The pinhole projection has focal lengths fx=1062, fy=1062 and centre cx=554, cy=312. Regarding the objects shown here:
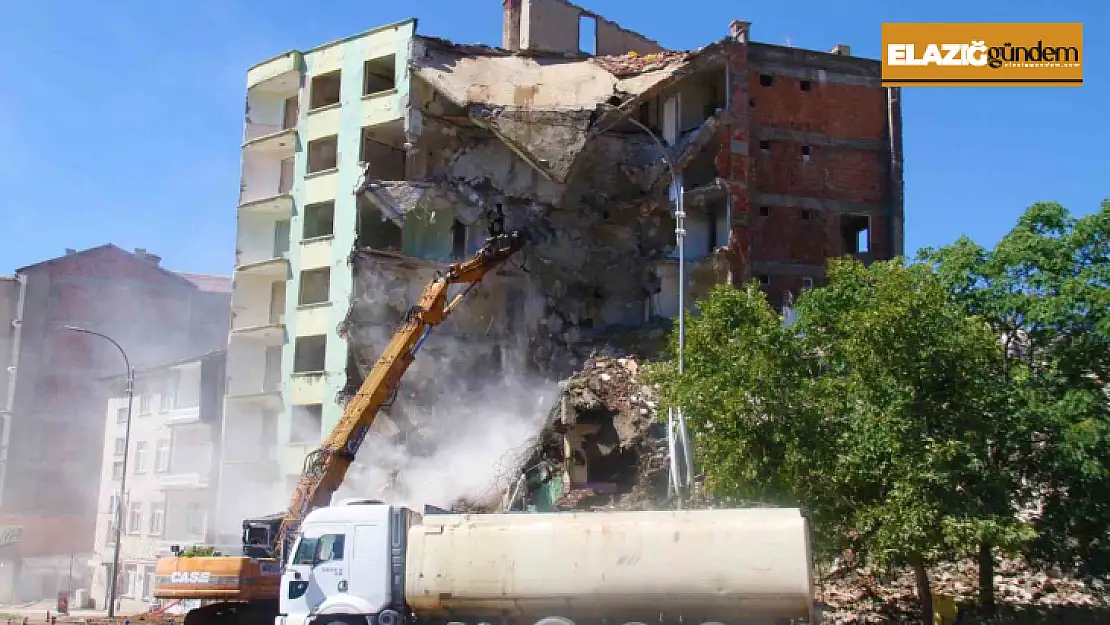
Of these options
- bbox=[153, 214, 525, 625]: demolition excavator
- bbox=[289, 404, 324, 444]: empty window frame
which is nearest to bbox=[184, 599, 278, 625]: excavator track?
bbox=[153, 214, 525, 625]: demolition excavator

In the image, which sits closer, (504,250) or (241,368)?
(504,250)

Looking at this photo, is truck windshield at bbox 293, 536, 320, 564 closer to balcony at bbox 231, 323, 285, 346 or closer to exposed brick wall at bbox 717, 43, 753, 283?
balcony at bbox 231, 323, 285, 346

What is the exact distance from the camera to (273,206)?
4238cm

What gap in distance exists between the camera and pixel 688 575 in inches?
671

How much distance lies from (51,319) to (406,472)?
35.4 metres

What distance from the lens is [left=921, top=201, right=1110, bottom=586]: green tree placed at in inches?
850

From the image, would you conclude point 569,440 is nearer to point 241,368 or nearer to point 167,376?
point 241,368

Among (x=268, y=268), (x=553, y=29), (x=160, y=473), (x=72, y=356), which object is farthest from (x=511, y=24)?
(x=72, y=356)

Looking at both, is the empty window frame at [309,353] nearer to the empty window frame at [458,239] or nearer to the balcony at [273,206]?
the balcony at [273,206]

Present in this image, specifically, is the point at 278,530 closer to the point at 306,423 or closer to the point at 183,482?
the point at 306,423

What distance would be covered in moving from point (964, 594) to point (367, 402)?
48.9 feet

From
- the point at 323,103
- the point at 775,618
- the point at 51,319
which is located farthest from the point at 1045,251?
the point at 51,319

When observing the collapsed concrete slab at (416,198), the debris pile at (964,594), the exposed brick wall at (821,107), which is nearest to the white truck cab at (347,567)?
the debris pile at (964,594)

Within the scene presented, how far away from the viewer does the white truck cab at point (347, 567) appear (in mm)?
18719
